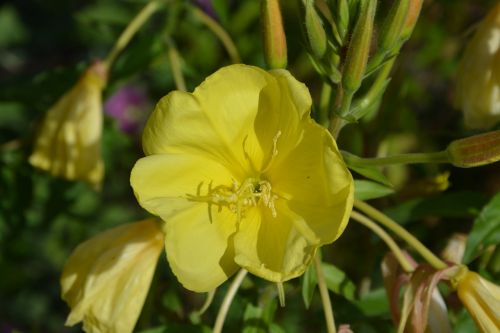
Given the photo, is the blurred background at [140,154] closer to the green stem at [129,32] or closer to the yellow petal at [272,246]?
the green stem at [129,32]

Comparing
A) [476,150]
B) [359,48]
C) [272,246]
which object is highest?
[359,48]

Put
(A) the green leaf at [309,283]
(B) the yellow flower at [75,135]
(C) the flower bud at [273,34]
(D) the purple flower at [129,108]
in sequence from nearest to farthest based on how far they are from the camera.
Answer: (C) the flower bud at [273,34] < (A) the green leaf at [309,283] < (B) the yellow flower at [75,135] < (D) the purple flower at [129,108]

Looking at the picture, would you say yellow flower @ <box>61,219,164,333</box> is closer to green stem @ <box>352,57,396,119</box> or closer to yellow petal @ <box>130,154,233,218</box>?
yellow petal @ <box>130,154,233,218</box>

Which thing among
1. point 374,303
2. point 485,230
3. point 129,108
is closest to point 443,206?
point 485,230

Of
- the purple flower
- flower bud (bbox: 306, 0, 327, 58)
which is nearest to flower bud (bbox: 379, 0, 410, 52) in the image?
flower bud (bbox: 306, 0, 327, 58)

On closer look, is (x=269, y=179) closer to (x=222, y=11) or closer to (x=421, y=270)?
(x=421, y=270)

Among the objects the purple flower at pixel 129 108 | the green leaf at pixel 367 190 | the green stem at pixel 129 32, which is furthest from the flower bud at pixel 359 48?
the purple flower at pixel 129 108

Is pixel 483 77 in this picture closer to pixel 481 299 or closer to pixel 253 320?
pixel 481 299
